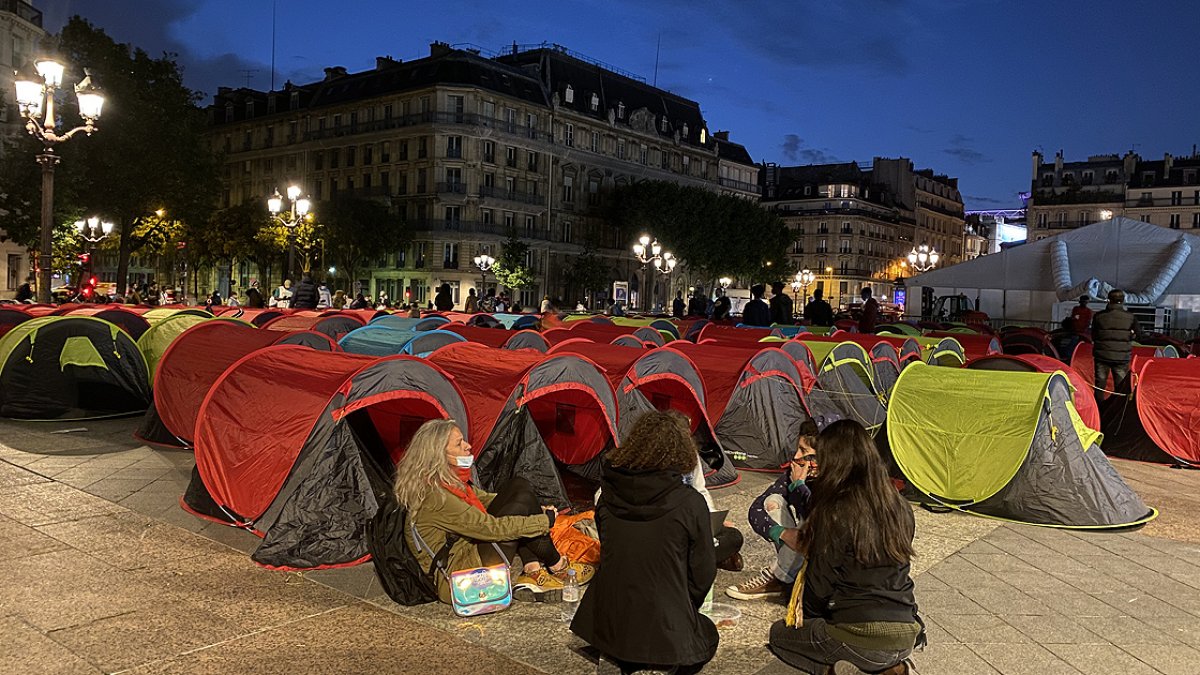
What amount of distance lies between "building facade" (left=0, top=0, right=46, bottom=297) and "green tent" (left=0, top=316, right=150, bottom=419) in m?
42.3

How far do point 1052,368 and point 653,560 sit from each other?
Result: 9.88m

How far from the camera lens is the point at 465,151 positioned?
206 ft

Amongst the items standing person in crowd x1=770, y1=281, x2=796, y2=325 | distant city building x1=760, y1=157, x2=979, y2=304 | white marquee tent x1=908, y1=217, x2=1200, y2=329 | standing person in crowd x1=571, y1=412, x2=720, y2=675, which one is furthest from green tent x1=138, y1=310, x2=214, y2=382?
distant city building x1=760, y1=157, x2=979, y2=304

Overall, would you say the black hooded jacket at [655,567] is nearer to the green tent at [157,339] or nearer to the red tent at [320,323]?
the green tent at [157,339]

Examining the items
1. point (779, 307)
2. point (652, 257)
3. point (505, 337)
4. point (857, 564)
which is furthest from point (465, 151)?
point (857, 564)

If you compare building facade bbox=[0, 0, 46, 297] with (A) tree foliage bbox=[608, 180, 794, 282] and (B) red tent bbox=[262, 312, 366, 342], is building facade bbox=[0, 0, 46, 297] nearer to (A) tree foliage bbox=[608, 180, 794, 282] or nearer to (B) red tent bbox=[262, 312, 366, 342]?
(A) tree foliage bbox=[608, 180, 794, 282]

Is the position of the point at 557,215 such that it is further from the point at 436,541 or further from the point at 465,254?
the point at 436,541

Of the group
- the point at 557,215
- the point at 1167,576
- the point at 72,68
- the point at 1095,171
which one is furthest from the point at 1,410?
the point at 1095,171

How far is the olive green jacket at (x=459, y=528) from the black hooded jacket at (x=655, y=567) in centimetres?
127

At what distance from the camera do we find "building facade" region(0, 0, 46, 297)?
4925 centimetres

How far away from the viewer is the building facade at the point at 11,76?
49.2m

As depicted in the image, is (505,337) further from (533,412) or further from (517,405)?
(517,405)

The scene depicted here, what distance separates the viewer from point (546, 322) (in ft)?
58.8

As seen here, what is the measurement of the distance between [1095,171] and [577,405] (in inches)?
4212
